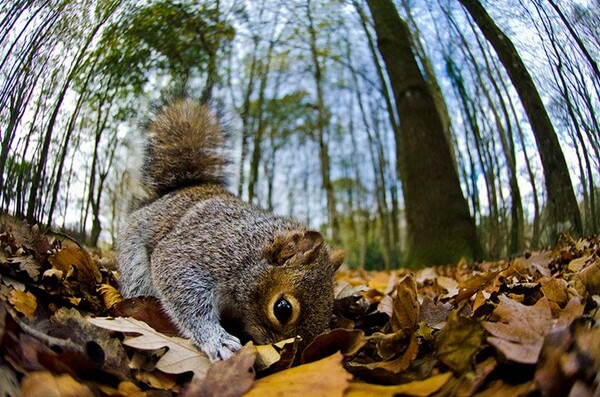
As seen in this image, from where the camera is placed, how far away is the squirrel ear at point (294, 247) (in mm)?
2053

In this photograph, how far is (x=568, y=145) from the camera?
2.08 metres

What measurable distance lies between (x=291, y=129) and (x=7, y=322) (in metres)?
2.08

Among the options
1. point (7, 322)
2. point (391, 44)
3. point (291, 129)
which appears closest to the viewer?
point (7, 322)

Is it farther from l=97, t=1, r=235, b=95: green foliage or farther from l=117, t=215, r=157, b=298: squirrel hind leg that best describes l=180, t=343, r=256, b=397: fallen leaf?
l=97, t=1, r=235, b=95: green foliage

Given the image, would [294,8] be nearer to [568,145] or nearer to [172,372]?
[568,145]

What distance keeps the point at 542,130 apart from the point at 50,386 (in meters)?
2.05

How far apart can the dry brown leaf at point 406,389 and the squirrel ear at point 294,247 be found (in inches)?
33.9

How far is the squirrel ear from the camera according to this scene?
2.05 meters

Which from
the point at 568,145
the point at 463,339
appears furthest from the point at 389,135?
the point at 463,339

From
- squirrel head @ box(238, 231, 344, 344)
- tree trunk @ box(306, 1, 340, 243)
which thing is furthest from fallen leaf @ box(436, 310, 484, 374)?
tree trunk @ box(306, 1, 340, 243)

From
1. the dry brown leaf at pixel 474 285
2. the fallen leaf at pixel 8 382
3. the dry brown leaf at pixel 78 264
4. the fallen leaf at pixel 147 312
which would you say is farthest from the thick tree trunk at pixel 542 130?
the fallen leaf at pixel 8 382

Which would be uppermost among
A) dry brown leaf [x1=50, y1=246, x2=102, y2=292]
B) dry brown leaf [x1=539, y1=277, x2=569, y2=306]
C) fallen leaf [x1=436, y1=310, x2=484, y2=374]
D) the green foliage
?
the green foliage

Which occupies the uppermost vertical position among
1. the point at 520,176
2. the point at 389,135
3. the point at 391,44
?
the point at 391,44

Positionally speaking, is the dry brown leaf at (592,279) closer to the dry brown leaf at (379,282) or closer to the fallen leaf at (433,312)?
the fallen leaf at (433,312)
